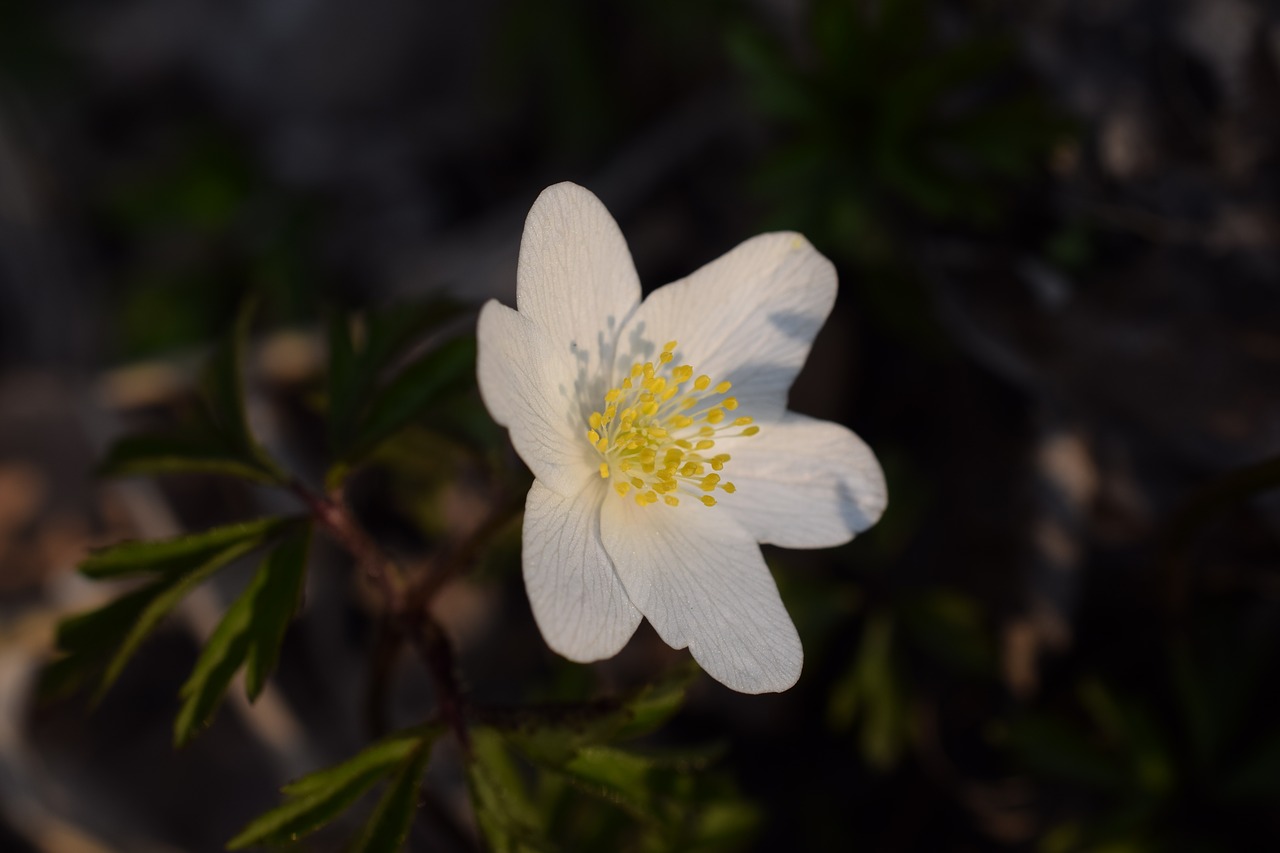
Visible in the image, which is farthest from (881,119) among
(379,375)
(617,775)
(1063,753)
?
(617,775)

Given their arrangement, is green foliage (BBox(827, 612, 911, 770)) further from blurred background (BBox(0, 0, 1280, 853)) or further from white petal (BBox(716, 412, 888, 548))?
white petal (BBox(716, 412, 888, 548))

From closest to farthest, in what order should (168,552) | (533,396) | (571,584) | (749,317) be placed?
(571,584) → (533,396) → (168,552) → (749,317)

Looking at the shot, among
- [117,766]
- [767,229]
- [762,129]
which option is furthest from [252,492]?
[762,129]

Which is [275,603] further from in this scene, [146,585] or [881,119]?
[881,119]

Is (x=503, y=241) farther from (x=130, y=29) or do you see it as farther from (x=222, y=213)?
(x=130, y=29)

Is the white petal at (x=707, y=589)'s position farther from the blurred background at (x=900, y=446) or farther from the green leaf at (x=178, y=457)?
the green leaf at (x=178, y=457)

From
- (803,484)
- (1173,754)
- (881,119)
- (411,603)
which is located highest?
(411,603)

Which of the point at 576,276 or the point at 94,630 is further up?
the point at 576,276

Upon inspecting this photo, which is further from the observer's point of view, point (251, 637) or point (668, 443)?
point (668, 443)

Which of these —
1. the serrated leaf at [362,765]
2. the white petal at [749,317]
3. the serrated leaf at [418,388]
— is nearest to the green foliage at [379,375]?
the serrated leaf at [418,388]
